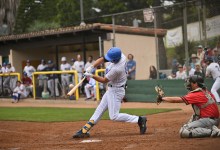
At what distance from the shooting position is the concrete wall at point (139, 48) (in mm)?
20000

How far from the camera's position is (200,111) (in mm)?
8031

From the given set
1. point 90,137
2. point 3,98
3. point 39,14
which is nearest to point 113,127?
point 90,137

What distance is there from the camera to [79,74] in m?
20.1

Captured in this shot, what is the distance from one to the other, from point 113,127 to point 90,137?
1.72 m

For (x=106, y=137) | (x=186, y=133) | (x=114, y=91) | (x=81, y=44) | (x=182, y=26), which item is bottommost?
(x=106, y=137)

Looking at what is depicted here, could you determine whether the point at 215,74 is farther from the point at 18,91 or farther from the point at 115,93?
the point at 18,91

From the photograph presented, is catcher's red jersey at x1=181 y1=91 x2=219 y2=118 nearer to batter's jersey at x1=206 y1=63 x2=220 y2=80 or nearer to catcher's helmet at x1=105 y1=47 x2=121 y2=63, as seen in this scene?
catcher's helmet at x1=105 y1=47 x2=121 y2=63

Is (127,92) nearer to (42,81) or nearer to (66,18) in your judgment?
(42,81)

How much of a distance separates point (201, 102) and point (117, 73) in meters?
1.85

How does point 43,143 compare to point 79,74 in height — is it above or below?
below

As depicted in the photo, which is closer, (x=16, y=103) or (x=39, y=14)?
(x=16, y=103)

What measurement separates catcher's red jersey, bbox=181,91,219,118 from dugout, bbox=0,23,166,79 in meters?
9.29

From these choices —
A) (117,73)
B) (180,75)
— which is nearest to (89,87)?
(180,75)

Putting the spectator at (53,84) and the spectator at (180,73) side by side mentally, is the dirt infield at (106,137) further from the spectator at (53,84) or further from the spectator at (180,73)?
the spectator at (53,84)
